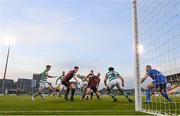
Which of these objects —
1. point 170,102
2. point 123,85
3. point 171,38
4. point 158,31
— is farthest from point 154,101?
point 123,85

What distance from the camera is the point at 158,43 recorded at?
25.2 feet

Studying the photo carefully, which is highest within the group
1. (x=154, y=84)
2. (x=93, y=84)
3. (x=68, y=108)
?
(x=93, y=84)

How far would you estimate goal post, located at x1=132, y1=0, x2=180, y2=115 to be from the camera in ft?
22.0

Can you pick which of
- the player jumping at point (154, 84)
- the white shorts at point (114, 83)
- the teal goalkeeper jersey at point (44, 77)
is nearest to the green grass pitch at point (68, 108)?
the player jumping at point (154, 84)

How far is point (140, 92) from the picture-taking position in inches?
350

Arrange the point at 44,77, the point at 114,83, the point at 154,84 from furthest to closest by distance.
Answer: the point at 44,77 → the point at 114,83 → the point at 154,84

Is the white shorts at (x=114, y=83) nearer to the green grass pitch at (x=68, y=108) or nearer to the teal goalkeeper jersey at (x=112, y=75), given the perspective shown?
the teal goalkeeper jersey at (x=112, y=75)

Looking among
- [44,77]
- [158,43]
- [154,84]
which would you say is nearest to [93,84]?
[44,77]

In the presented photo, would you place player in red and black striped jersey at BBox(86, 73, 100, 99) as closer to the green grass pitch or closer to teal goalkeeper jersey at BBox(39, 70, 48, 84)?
teal goalkeeper jersey at BBox(39, 70, 48, 84)

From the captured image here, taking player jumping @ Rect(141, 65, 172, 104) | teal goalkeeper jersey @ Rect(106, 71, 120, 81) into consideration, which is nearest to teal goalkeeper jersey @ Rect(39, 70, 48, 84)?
teal goalkeeper jersey @ Rect(106, 71, 120, 81)

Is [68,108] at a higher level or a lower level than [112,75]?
lower

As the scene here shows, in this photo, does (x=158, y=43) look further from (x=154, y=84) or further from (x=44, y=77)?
(x=44, y=77)

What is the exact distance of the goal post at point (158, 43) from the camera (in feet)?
22.0

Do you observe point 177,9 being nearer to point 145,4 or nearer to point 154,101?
point 145,4
